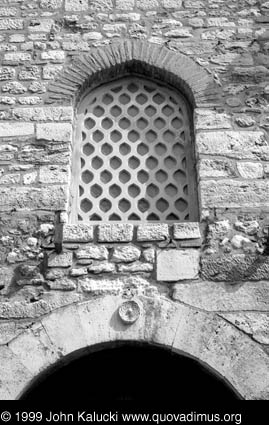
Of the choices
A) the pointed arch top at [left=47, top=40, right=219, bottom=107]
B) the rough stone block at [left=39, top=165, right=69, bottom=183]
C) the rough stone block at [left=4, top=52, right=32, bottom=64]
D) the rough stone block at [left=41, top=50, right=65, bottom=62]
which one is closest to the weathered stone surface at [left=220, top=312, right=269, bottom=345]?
the rough stone block at [left=39, top=165, right=69, bottom=183]

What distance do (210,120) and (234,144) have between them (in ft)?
0.93

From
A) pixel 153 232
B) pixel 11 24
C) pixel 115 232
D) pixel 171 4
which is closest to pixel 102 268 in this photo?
pixel 115 232

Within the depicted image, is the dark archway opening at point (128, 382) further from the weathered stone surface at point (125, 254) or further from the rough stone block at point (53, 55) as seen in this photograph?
the rough stone block at point (53, 55)

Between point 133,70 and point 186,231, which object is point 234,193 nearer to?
point 186,231

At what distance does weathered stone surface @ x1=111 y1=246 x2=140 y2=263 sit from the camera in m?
4.50

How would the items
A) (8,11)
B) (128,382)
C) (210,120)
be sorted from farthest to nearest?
1. (8,11)
2. (210,120)
3. (128,382)

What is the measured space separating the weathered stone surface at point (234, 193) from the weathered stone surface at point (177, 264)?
16.2 inches

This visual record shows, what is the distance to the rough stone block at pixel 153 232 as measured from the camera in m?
4.56

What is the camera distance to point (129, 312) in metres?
4.27

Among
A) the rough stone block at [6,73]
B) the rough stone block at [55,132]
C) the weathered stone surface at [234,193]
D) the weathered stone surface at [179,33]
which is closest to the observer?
the weathered stone surface at [234,193]

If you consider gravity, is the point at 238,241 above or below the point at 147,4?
below

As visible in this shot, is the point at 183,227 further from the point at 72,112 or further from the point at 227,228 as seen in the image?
the point at 72,112

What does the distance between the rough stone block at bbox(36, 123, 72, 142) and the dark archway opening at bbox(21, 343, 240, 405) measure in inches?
65.7

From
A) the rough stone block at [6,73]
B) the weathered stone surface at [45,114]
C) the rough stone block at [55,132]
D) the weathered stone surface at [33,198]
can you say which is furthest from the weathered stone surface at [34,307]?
the rough stone block at [6,73]
